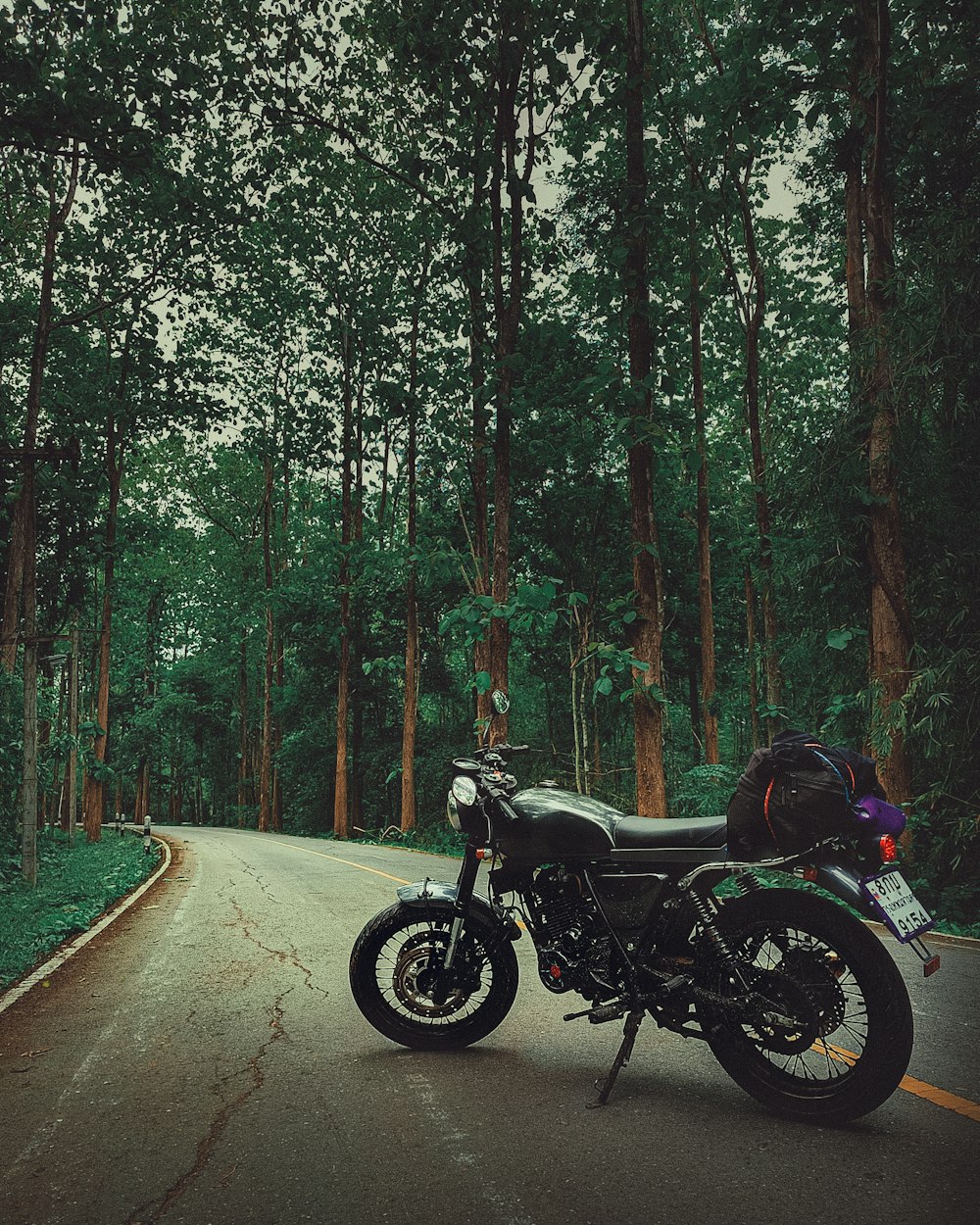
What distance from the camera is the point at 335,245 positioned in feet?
72.5

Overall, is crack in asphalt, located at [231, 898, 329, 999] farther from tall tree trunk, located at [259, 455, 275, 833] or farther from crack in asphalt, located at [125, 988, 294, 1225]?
tall tree trunk, located at [259, 455, 275, 833]

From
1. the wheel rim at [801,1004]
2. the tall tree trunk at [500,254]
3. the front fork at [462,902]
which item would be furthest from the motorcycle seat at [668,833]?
the tall tree trunk at [500,254]

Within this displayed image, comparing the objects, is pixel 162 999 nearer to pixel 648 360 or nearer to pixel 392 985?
pixel 392 985

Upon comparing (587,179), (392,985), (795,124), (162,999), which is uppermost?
(587,179)

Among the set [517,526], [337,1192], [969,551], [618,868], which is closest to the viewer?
[337,1192]

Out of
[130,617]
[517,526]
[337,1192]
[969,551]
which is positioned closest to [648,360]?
[969,551]

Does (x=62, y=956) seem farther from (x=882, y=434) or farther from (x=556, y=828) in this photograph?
(x=882, y=434)

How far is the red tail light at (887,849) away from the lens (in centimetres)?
312

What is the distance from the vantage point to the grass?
715 centimetres

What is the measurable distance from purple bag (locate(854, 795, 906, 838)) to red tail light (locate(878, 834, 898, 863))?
33 mm

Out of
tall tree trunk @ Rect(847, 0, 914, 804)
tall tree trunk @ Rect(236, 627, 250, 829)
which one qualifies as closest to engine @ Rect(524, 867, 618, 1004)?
tall tree trunk @ Rect(847, 0, 914, 804)

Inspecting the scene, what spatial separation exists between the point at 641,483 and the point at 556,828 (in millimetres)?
7249

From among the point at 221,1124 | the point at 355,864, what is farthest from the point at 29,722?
the point at 221,1124

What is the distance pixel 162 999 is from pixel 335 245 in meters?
20.7
